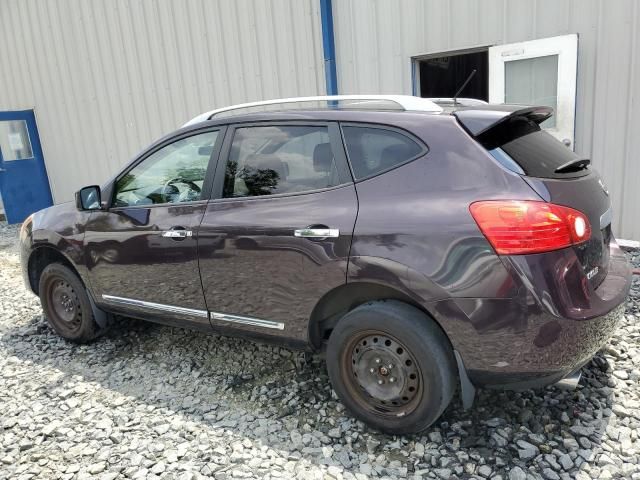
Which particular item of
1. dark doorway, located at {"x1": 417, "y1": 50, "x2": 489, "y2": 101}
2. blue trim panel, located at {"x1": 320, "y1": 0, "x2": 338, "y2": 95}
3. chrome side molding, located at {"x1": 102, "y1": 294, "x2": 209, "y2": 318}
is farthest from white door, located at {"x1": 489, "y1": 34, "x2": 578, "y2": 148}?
chrome side molding, located at {"x1": 102, "y1": 294, "x2": 209, "y2": 318}

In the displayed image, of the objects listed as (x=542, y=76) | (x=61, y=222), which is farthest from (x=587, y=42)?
(x=61, y=222)

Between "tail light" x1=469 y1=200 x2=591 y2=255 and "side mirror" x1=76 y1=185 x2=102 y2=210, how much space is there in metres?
2.66

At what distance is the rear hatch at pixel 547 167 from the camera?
235 cm

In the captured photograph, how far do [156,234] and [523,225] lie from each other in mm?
2227

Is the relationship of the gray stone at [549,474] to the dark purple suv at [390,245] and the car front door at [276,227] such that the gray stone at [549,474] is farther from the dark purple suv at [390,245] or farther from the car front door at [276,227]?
the car front door at [276,227]

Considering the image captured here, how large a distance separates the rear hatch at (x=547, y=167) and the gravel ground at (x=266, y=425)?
0.84m

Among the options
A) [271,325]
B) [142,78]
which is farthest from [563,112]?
[142,78]

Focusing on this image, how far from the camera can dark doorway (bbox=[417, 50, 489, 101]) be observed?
8445 millimetres

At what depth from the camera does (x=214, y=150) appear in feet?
10.6

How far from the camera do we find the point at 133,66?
8766 millimetres

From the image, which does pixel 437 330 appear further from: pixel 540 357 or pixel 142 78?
pixel 142 78

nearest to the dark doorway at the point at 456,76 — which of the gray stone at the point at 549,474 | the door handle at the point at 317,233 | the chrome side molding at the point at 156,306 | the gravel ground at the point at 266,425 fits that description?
the gravel ground at the point at 266,425

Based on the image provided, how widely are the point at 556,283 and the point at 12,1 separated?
37.2 ft

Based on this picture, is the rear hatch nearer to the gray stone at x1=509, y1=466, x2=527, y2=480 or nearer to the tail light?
the tail light
